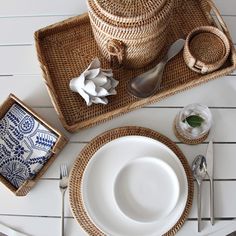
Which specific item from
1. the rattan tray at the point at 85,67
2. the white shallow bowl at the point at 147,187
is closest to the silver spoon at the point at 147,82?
the rattan tray at the point at 85,67

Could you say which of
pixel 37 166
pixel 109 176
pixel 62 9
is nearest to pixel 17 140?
pixel 37 166

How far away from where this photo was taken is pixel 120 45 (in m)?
0.80

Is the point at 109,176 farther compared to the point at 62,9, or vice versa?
the point at 62,9

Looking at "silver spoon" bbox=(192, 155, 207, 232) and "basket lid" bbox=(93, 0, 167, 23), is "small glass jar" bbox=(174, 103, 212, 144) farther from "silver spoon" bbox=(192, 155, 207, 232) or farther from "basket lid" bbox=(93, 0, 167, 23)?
"basket lid" bbox=(93, 0, 167, 23)

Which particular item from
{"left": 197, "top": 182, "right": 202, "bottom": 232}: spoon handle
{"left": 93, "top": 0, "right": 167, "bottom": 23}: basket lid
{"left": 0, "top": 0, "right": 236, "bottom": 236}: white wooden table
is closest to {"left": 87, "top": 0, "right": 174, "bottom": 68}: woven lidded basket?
{"left": 93, "top": 0, "right": 167, "bottom": 23}: basket lid

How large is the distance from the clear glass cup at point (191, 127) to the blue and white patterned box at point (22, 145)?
246mm

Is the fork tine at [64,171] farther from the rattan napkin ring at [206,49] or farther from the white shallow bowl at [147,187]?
the rattan napkin ring at [206,49]

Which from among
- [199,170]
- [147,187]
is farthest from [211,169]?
[147,187]

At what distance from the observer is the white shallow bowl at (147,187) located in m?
0.78

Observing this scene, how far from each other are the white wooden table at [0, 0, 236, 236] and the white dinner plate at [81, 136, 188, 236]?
0.19 feet

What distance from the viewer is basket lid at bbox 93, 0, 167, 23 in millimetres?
739

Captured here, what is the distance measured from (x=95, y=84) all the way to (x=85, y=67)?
0.34ft

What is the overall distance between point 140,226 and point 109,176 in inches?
4.2

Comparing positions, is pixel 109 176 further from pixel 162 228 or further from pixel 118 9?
pixel 118 9
